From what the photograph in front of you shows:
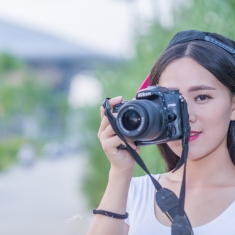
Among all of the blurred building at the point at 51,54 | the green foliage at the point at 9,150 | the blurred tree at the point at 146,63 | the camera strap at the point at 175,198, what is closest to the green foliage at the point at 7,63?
the green foliage at the point at 9,150

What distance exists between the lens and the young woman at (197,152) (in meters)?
1.05

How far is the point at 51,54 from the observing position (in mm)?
22000

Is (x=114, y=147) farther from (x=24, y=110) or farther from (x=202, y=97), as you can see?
(x=24, y=110)

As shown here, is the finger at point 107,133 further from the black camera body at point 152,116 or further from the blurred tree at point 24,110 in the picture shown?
the blurred tree at point 24,110

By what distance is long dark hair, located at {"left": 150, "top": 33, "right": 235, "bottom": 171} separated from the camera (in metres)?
1.07

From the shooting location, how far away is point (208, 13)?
2.16 metres

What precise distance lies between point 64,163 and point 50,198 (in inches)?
165

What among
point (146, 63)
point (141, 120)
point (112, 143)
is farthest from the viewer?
point (146, 63)

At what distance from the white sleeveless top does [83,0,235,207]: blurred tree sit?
0.38 m

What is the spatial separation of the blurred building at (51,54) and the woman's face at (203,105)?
2056 centimetres

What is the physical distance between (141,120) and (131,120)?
3cm

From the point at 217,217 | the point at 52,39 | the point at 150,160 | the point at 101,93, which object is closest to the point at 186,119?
the point at 217,217

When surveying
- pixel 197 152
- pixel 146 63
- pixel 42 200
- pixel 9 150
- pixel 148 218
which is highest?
pixel 9 150

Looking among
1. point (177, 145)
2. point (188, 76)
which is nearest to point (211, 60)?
point (188, 76)
